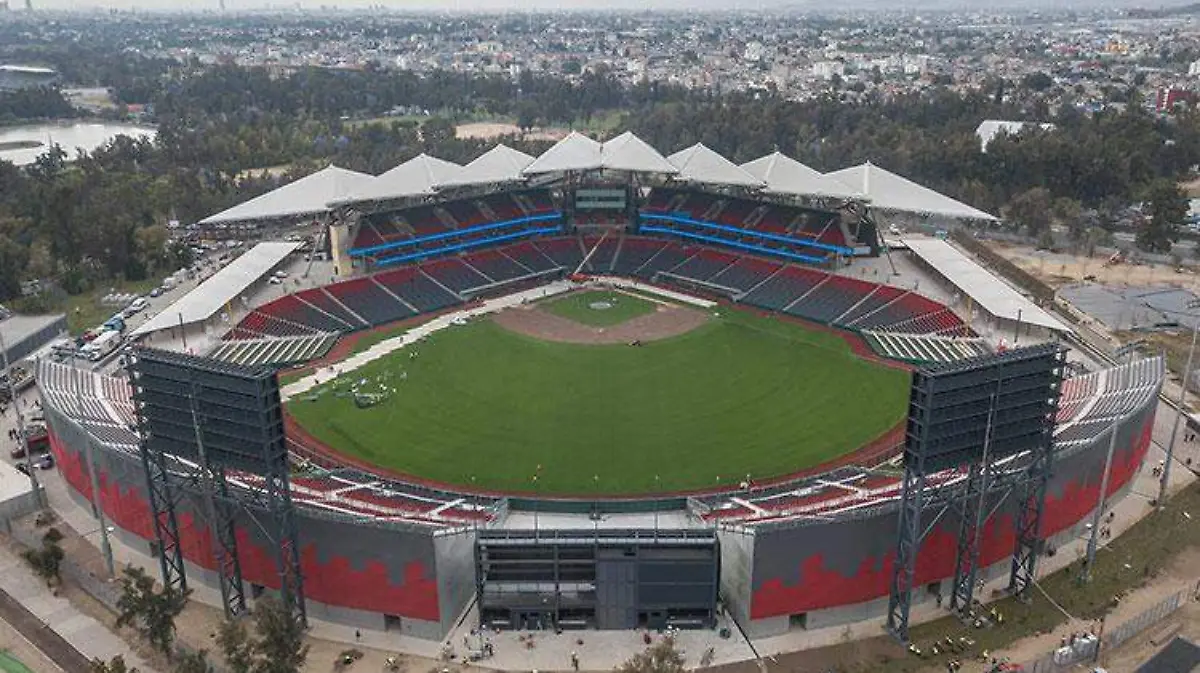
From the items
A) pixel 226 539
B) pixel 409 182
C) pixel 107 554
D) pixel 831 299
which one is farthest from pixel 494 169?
pixel 226 539

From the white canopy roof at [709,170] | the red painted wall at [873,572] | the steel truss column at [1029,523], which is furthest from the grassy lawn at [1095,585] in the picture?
the white canopy roof at [709,170]

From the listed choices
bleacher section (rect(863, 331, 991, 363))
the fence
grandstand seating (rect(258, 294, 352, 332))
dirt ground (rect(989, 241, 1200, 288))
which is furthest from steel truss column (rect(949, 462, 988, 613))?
dirt ground (rect(989, 241, 1200, 288))

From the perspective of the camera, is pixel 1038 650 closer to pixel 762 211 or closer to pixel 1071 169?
pixel 762 211

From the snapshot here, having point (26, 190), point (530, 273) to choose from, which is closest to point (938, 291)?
point (530, 273)

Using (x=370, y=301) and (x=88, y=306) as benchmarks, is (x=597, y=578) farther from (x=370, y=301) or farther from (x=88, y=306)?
(x=88, y=306)

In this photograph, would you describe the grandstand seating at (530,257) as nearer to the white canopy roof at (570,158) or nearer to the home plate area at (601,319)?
the home plate area at (601,319)

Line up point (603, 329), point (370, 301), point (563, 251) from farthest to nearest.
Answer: point (563, 251) < point (370, 301) < point (603, 329)
